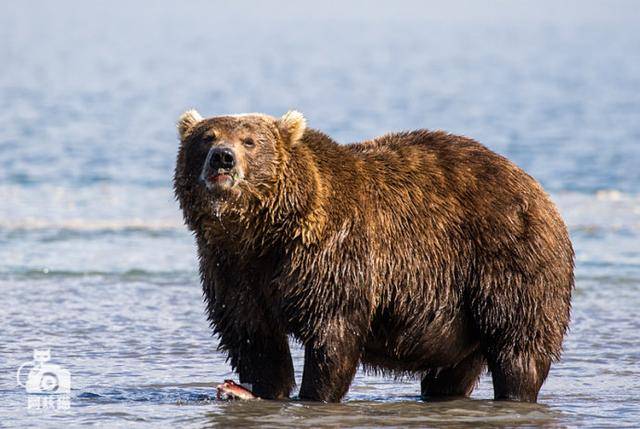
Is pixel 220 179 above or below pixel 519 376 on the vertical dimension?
above

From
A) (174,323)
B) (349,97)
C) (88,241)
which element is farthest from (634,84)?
(174,323)

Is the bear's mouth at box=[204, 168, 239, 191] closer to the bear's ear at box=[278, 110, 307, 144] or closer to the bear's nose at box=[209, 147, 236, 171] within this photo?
the bear's nose at box=[209, 147, 236, 171]

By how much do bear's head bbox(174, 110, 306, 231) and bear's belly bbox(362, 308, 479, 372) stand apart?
3.61 feet

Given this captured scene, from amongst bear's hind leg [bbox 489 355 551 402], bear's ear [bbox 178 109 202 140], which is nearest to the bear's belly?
bear's hind leg [bbox 489 355 551 402]

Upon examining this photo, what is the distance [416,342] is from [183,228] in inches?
332

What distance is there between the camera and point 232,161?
7922 mm

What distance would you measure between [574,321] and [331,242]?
3.96m

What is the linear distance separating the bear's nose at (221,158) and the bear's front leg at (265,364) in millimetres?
1055

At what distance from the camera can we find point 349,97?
44.2m

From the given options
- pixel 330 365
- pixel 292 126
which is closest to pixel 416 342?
pixel 330 365

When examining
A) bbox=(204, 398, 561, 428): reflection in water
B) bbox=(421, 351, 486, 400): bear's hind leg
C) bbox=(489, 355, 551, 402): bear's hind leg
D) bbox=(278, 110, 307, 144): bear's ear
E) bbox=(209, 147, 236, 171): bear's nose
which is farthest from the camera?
bbox=(421, 351, 486, 400): bear's hind leg

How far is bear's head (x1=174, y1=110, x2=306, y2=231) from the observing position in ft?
26.0

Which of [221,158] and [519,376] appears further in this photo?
[519,376]

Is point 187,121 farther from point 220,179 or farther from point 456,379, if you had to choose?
point 456,379
